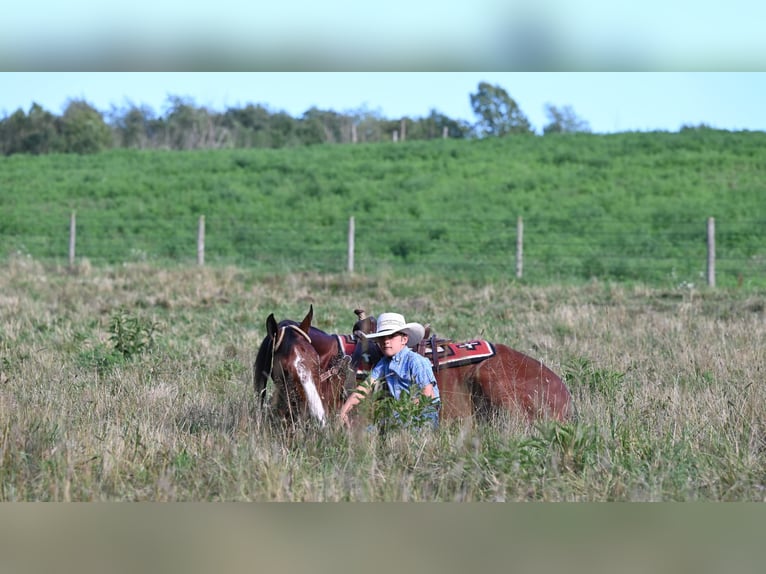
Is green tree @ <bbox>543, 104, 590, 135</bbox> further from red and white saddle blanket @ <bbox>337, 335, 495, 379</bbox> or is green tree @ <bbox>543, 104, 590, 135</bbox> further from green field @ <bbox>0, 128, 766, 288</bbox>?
red and white saddle blanket @ <bbox>337, 335, 495, 379</bbox>

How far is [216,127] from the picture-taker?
137ft

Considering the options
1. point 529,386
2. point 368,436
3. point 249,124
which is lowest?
point 368,436

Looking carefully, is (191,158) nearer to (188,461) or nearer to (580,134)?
(580,134)

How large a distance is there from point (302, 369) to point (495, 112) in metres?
39.2

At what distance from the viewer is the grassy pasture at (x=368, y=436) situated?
466 cm

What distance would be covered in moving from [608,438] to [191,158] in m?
31.2

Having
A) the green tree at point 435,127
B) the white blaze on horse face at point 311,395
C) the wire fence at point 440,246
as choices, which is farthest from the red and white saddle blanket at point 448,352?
the green tree at point 435,127

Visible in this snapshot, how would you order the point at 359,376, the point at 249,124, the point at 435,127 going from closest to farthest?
the point at 359,376, the point at 249,124, the point at 435,127

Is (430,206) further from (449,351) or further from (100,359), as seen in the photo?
(449,351)

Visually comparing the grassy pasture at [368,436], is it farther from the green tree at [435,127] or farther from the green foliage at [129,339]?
the green tree at [435,127]

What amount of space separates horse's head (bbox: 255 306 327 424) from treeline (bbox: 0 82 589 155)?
33.9m

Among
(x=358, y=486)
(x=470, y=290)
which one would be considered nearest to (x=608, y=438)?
(x=358, y=486)

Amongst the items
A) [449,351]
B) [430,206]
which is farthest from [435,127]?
[449,351]

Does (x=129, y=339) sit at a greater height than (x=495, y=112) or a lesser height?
lesser
